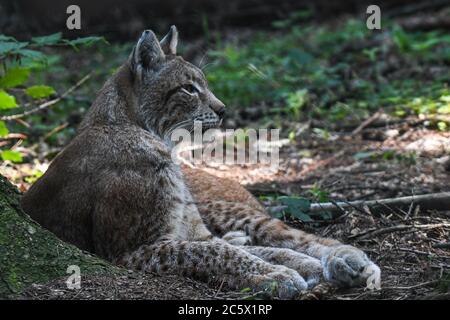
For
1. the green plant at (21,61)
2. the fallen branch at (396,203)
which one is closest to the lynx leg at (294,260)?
the fallen branch at (396,203)

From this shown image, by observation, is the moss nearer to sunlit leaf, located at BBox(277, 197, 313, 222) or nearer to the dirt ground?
the dirt ground

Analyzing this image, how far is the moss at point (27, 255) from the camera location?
13.2 ft

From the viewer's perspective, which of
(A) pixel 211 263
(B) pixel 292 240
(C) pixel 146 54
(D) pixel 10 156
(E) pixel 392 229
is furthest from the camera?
(D) pixel 10 156

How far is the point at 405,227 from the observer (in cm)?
508

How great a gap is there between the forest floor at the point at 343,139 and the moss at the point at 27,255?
97 millimetres

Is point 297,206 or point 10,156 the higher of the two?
point 10,156

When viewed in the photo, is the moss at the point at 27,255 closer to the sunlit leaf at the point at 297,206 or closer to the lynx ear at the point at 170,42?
the sunlit leaf at the point at 297,206

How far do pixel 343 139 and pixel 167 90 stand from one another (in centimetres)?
298

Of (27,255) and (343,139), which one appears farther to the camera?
(343,139)

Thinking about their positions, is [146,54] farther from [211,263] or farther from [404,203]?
[404,203]

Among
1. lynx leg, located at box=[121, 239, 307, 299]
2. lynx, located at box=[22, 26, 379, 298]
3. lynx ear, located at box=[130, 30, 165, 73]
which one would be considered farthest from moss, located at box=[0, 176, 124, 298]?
lynx ear, located at box=[130, 30, 165, 73]

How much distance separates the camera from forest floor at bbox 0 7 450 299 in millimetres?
4414

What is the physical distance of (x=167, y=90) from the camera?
5.50 m

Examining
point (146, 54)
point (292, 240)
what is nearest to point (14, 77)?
point (146, 54)
